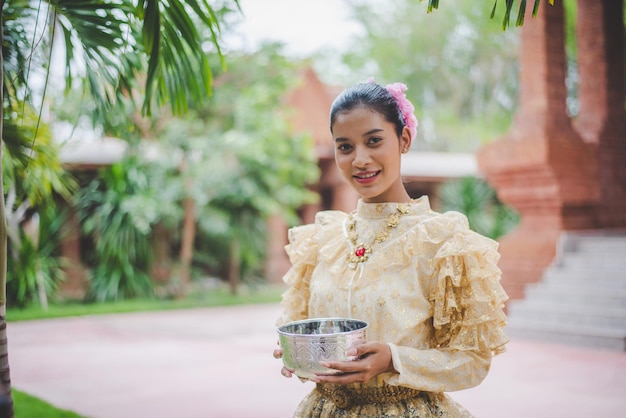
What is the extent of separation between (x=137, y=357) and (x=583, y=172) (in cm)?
608

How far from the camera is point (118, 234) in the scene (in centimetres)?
1191

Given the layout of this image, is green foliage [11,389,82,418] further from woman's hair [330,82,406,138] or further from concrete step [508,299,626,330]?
concrete step [508,299,626,330]

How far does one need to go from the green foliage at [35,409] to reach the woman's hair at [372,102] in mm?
3493

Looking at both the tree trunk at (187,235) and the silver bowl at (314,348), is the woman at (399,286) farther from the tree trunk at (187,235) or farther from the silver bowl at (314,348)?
the tree trunk at (187,235)

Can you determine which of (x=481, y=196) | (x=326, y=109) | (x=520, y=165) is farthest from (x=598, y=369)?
(x=326, y=109)

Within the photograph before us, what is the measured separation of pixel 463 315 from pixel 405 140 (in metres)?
0.55

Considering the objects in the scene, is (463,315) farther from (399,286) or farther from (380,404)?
(380,404)

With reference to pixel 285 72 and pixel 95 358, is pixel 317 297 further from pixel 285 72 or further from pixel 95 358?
pixel 285 72

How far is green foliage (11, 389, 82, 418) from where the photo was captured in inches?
173

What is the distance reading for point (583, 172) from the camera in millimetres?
8422

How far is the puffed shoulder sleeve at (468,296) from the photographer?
175 centimetres

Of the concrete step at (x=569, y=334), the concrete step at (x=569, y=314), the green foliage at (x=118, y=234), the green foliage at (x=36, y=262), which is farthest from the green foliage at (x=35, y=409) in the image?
the green foliage at (x=118, y=234)

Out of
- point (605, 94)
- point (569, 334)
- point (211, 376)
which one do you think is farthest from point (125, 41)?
point (605, 94)

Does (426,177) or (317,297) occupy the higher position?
(426,177)
